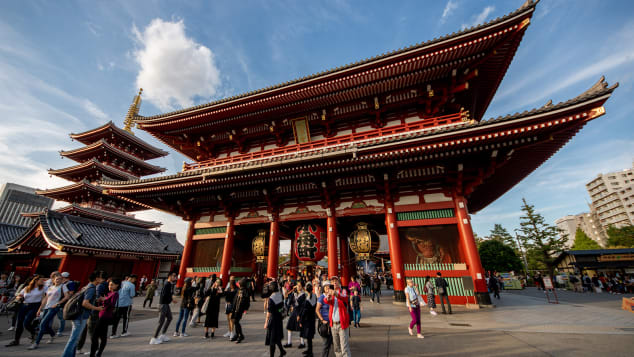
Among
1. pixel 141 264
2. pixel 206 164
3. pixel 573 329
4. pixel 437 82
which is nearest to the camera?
pixel 573 329

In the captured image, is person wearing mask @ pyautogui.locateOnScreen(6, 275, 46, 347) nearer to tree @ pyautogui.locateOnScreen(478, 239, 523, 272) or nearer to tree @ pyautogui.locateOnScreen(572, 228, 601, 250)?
tree @ pyautogui.locateOnScreen(478, 239, 523, 272)

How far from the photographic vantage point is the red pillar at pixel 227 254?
12969 millimetres

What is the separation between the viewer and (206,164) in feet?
47.4

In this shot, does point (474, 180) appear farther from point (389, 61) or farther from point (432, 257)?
point (389, 61)

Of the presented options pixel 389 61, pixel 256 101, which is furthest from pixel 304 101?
pixel 389 61

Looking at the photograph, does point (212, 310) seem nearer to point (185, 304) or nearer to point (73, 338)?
point (185, 304)

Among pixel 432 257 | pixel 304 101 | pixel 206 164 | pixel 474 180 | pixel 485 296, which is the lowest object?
pixel 485 296

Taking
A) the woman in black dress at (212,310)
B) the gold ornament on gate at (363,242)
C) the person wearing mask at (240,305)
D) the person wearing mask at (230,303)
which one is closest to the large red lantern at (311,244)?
the gold ornament on gate at (363,242)

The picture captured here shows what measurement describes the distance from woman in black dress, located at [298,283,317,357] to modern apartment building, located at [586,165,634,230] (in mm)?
93603

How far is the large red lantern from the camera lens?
12.0 metres

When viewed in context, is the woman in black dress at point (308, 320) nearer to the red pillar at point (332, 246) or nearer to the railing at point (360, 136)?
the red pillar at point (332, 246)

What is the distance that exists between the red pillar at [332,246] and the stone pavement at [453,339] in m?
3.39

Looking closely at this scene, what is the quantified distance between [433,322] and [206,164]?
13421mm

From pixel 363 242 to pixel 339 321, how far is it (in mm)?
7545
